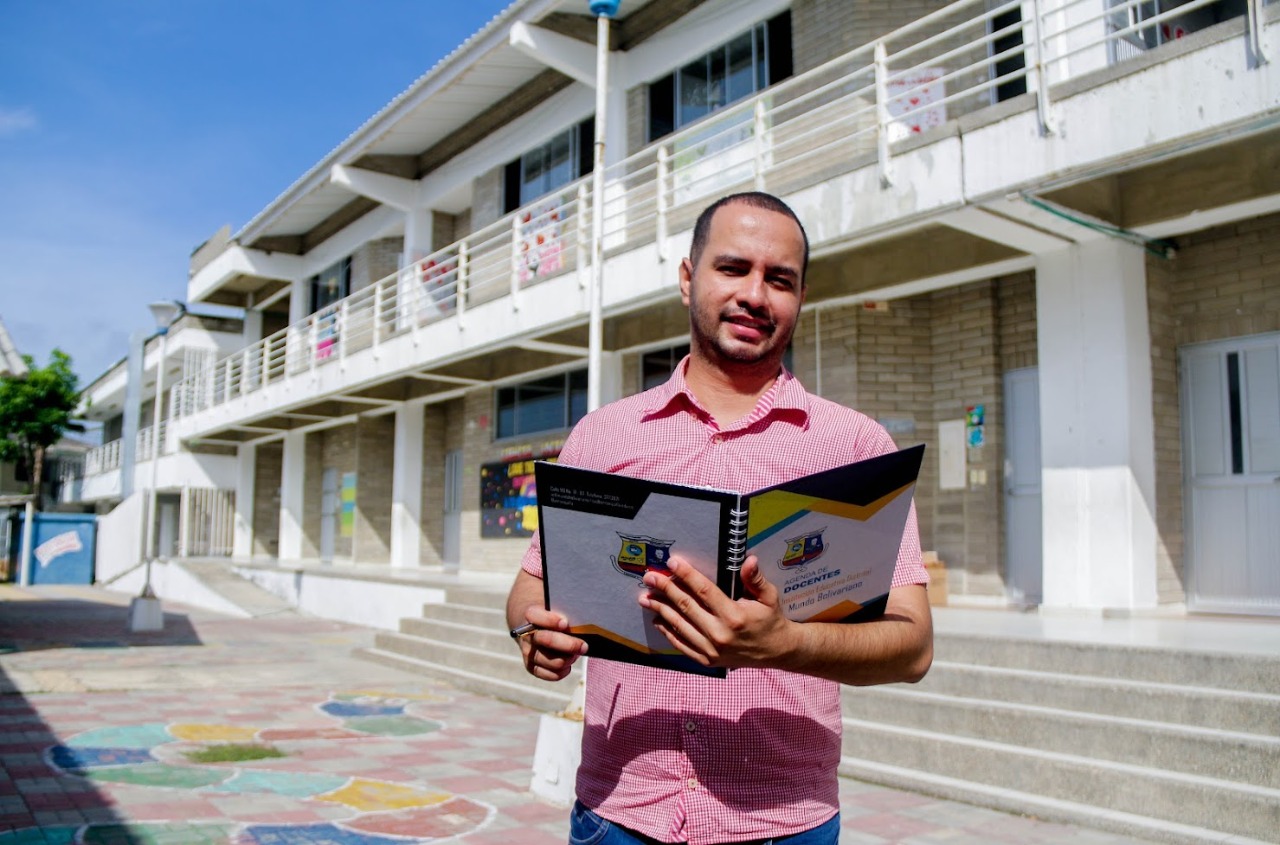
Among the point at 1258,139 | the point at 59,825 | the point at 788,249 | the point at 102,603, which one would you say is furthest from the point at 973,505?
the point at 102,603

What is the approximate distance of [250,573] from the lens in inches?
862

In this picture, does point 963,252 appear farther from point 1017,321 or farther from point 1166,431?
point 1166,431

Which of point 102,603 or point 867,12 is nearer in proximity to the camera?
point 867,12

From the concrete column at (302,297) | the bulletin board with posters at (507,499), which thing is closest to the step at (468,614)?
the bulletin board with posters at (507,499)

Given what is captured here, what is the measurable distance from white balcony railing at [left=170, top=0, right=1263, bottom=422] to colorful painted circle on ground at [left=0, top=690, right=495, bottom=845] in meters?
5.76

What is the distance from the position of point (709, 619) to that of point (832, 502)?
0.90 ft

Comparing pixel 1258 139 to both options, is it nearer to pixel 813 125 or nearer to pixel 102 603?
pixel 813 125

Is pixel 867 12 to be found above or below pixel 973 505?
above

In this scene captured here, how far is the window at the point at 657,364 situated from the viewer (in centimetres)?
1359

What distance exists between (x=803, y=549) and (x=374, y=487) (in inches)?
827

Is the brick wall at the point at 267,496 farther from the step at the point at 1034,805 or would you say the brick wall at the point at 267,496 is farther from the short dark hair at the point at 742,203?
the short dark hair at the point at 742,203

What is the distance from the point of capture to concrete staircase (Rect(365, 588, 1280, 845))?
196 inches

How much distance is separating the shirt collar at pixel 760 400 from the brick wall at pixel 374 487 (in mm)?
20045

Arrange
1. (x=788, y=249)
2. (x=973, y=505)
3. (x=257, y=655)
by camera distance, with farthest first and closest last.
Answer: (x=257, y=655), (x=973, y=505), (x=788, y=249)
